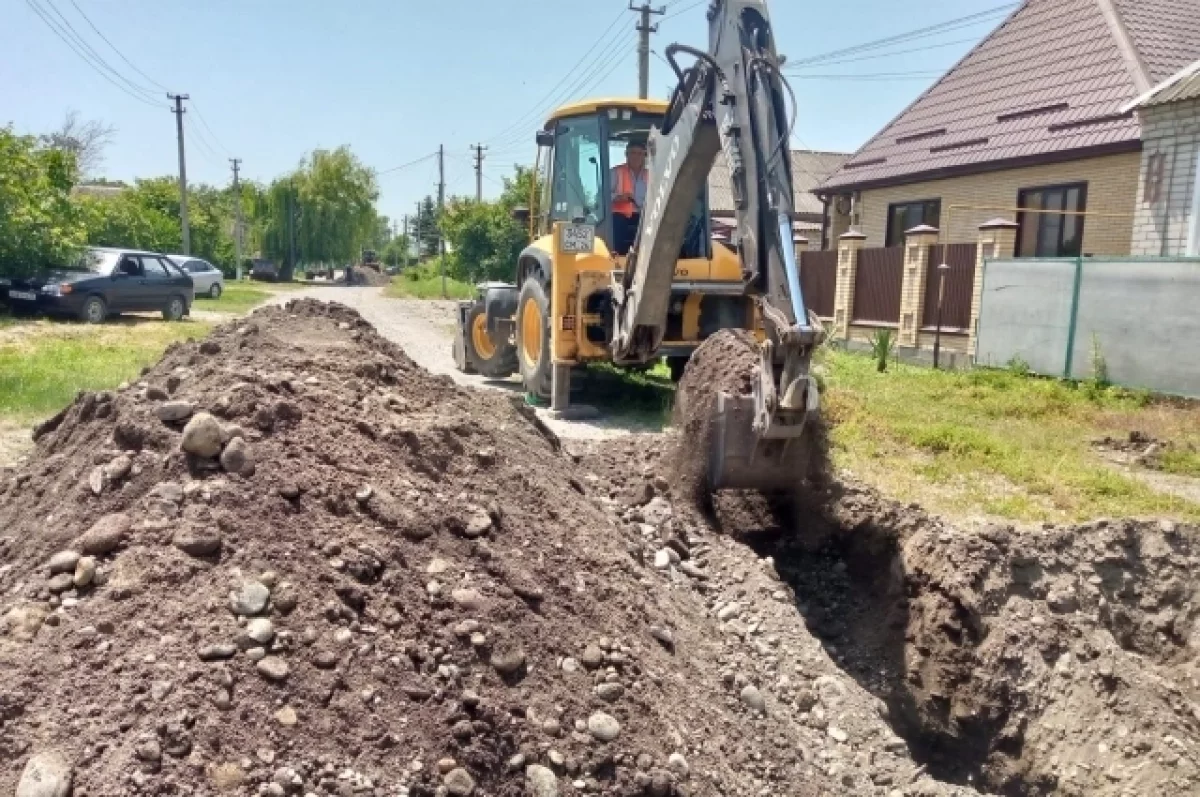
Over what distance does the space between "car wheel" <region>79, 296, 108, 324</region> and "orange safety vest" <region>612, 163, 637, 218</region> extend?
13212mm

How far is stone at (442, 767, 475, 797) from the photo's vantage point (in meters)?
2.63

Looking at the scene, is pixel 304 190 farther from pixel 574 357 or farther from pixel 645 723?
pixel 645 723

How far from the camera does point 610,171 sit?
359 inches

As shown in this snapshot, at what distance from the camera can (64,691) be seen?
264cm

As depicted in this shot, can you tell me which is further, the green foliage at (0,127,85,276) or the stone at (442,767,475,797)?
the green foliage at (0,127,85,276)

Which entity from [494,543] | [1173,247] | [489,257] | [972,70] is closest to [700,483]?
[494,543]

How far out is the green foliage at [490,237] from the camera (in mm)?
32031

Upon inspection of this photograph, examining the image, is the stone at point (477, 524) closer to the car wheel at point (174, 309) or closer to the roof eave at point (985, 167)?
the roof eave at point (985, 167)

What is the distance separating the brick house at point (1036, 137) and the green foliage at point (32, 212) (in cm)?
1576

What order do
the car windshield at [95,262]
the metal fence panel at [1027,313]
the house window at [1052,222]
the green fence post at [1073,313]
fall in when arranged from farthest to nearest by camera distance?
the car windshield at [95,262] → the house window at [1052,222] → the metal fence panel at [1027,313] → the green fence post at [1073,313]

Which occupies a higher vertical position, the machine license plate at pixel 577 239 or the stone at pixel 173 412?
the machine license plate at pixel 577 239

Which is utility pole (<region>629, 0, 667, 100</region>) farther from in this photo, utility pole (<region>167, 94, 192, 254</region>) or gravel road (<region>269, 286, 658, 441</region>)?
utility pole (<region>167, 94, 192, 254</region>)

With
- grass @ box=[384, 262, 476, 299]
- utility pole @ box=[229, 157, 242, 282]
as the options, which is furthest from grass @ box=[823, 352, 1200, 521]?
utility pole @ box=[229, 157, 242, 282]

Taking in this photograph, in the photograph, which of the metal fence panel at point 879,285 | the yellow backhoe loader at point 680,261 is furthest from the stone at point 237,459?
the metal fence panel at point 879,285
